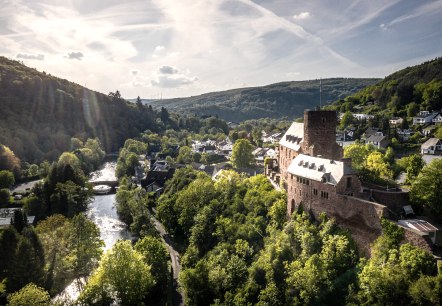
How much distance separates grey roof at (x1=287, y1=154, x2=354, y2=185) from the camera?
143 ft

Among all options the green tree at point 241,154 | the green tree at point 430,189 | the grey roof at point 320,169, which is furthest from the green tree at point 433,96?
the grey roof at point 320,169

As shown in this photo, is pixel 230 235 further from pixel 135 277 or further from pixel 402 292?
pixel 402 292

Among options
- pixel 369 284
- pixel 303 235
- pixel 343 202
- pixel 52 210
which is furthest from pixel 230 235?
pixel 52 210

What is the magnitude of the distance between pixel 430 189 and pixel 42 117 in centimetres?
15105

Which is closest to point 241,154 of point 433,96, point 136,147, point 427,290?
point 427,290

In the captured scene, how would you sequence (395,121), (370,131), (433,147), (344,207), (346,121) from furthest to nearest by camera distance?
(346,121)
(395,121)
(370,131)
(433,147)
(344,207)

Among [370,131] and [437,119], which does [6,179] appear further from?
[437,119]

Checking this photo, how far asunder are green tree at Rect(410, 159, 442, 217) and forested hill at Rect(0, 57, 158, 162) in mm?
118840

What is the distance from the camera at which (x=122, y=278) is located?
45250 millimetres

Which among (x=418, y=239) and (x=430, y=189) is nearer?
(x=418, y=239)

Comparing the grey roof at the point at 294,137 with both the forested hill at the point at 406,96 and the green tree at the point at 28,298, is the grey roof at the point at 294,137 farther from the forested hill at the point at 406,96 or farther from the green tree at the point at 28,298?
the forested hill at the point at 406,96

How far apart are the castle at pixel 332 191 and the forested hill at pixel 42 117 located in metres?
104

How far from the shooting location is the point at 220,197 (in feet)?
229

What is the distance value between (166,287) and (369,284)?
92.6 ft
